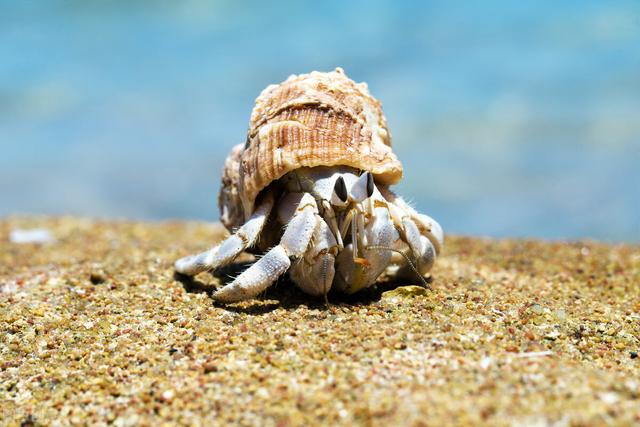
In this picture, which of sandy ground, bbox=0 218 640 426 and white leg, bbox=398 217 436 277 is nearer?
sandy ground, bbox=0 218 640 426

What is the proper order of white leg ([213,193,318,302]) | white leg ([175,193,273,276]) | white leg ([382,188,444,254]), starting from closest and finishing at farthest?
1. white leg ([213,193,318,302])
2. white leg ([175,193,273,276])
3. white leg ([382,188,444,254])

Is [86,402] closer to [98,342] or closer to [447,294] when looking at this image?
[98,342]

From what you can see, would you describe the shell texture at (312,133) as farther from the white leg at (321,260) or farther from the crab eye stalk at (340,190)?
the white leg at (321,260)

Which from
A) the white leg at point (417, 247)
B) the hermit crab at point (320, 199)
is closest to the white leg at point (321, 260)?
the hermit crab at point (320, 199)

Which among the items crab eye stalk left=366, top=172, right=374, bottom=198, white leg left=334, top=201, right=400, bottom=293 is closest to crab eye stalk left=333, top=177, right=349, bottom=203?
crab eye stalk left=366, top=172, right=374, bottom=198

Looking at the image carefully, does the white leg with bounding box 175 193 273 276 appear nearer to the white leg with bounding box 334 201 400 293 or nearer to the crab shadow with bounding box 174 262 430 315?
the crab shadow with bounding box 174 262 430 315

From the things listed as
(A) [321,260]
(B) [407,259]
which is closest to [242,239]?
(A) [321,260]

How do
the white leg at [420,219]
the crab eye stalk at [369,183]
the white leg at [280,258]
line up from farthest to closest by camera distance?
the white leg at [420,219] < the white leg at [280,258] < the crab eye stalk at [369,183]

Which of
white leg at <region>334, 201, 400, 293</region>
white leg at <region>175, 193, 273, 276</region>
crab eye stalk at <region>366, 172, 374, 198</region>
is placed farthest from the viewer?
white leg at <region>175, 193, 273, 276</region>
